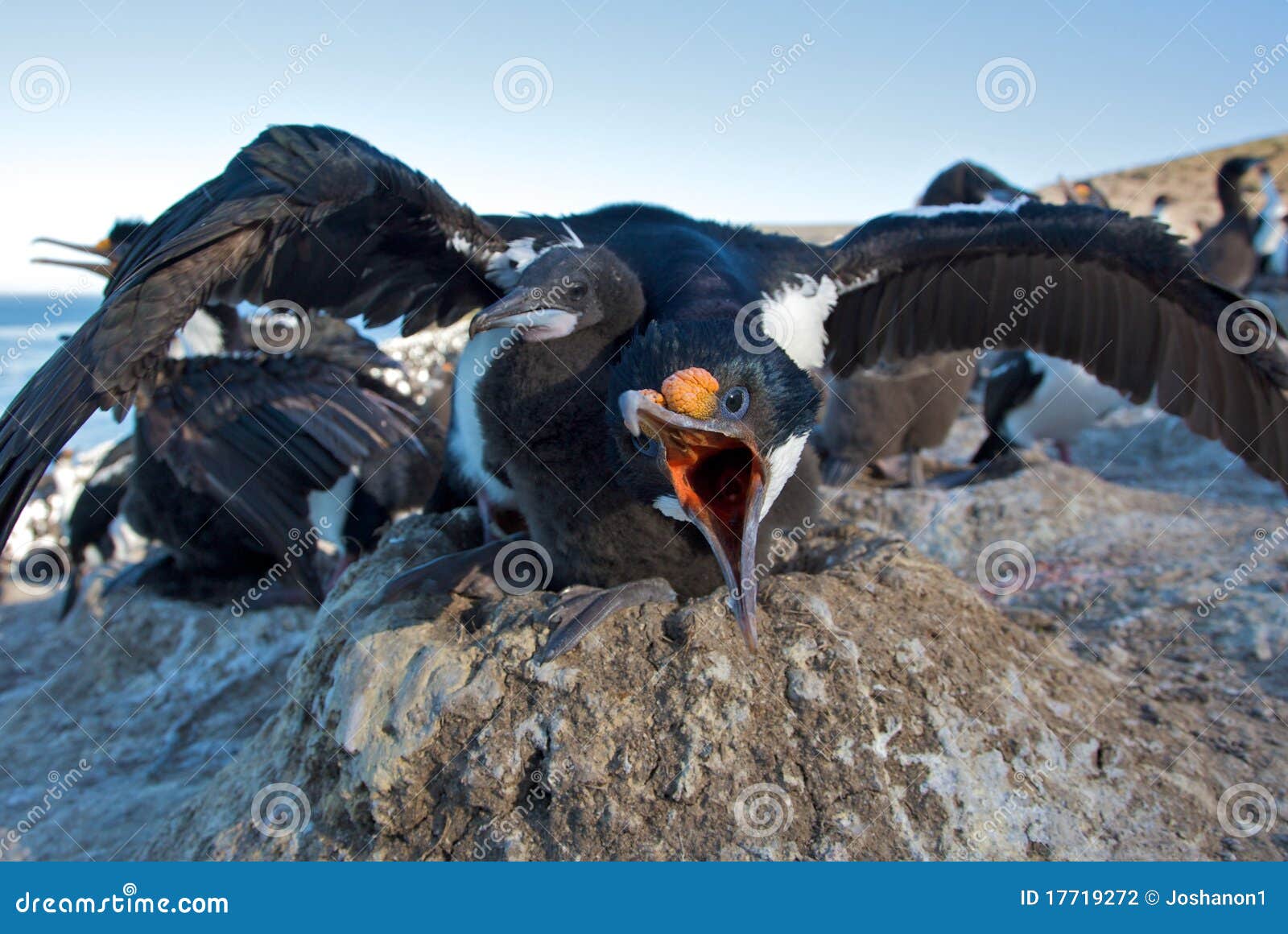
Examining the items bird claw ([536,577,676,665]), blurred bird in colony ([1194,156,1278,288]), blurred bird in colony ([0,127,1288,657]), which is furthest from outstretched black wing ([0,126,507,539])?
blurred bird in colony ([1194,156,1278,288])

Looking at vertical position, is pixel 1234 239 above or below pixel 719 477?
above

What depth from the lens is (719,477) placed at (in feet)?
8.88

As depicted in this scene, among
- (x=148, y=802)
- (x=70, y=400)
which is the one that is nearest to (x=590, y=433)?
(x=70, y=400)

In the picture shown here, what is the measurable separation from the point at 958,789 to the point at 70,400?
2.59 metres

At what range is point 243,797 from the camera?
10.8ft

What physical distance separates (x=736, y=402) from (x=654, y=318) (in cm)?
75

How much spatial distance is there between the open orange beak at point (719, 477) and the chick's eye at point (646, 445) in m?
0.02

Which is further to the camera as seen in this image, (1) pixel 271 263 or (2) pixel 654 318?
(1) pixel 271 263

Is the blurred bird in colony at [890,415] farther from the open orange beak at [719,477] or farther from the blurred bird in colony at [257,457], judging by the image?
the open orange beak at [719,477]

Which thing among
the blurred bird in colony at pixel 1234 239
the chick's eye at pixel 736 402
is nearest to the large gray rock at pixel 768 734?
the chick's eye at pixel 736 402

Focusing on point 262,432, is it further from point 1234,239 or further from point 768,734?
point 1234,239

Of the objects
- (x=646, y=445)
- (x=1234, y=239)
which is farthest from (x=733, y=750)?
(x=1234, y=239)

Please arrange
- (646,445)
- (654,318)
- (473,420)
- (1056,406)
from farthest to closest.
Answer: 1. (1056,406)
2. (473,420)
3. (654,318)
4. (646,445)

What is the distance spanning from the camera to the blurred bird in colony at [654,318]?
2551 millimetres
